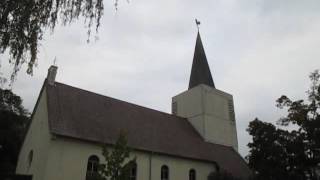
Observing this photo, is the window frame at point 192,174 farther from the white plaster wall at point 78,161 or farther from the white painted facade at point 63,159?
the white plaster wall at point 78,161

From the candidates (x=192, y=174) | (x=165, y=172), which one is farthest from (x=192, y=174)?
(x=165, y=172)

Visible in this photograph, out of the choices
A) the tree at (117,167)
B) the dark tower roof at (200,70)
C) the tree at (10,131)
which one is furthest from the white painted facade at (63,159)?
the dark tower roof at (200,70)

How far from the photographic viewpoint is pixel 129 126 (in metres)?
23.4

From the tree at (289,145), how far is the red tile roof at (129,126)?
4256mm

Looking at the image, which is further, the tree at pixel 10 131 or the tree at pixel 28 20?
the tree at pixel 10 131

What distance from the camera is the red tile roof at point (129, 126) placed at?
19.7 m

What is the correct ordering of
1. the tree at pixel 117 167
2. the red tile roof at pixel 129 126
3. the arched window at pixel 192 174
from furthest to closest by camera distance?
the arched window at pixel 192 174, the red tile roof at pixel 129 126, the tree at pixel 117 167

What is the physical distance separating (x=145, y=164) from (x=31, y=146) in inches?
299

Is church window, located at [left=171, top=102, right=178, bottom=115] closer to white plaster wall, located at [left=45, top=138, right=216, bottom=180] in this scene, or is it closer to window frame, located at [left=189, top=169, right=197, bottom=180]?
window frame, located at [left=189, top=169, right=197, bottom=180]

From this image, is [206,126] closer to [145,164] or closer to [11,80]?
[145,164]

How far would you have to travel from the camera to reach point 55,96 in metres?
21.1

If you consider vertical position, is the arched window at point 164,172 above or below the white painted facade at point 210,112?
below

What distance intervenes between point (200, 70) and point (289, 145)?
47.5ft

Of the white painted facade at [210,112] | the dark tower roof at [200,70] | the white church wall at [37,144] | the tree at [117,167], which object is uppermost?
the dark tower roof at [200,70]
